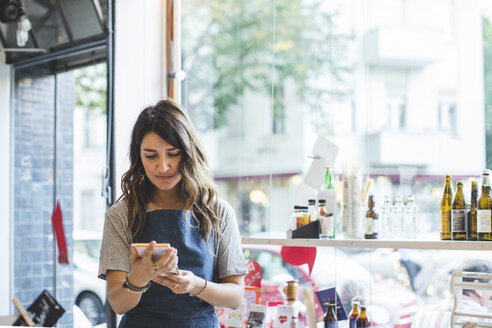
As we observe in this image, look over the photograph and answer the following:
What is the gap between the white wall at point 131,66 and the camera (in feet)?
9.95

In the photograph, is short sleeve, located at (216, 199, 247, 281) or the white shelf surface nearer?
short sleeve, located at (216, 199, 247, 281)

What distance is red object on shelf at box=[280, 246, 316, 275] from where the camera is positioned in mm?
2570

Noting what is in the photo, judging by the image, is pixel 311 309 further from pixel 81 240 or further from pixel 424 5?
pixel 424 5

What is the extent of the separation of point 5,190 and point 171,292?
2.43m

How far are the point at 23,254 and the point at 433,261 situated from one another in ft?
8.30

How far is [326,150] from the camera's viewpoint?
8.54 ft

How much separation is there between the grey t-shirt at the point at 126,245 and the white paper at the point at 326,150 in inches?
30.2

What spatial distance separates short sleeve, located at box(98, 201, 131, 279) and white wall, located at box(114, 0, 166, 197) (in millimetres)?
1199

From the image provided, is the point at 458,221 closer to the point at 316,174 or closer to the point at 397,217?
the point at 397,217

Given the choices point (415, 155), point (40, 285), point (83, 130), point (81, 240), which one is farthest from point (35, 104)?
point (415, 155)

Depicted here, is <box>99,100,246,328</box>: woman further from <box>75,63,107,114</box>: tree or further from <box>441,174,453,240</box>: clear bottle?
<box>75,63,107,114</box>: tree

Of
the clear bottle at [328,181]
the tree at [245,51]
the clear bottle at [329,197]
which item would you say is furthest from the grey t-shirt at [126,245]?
the tree at [245,51]

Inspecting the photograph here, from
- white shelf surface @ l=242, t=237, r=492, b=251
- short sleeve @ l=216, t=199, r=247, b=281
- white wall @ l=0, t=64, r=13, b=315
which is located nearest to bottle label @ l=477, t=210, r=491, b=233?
white shelf surface @ l=242, t=237, r=492, b=251

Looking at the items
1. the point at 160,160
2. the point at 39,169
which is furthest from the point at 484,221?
the point at 39,169
